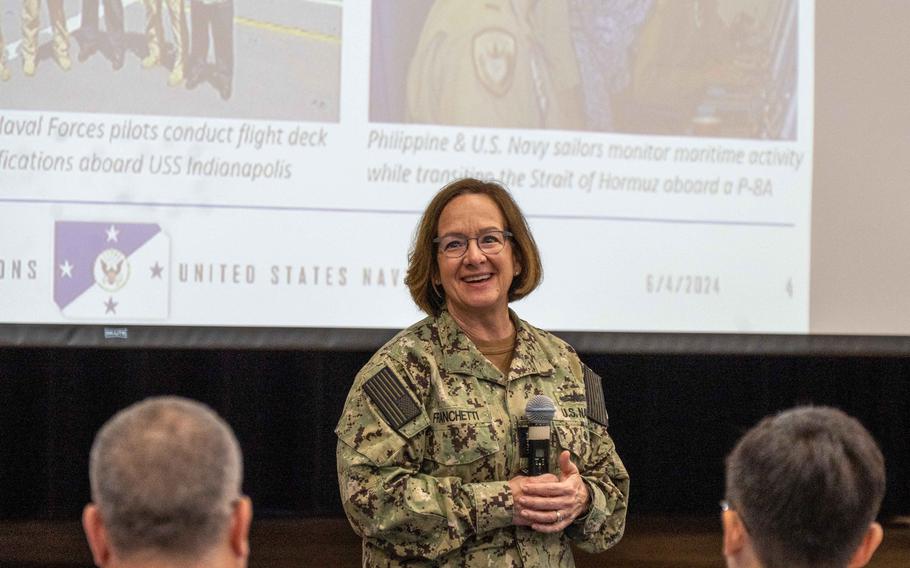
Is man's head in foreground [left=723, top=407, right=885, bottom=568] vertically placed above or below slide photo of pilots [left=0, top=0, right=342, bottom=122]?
below

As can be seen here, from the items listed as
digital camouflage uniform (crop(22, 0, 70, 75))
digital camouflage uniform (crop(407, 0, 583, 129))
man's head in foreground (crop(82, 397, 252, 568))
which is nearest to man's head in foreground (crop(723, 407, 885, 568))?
man's head in foreground (crop(82, 397, 252, 568))

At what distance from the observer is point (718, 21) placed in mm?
3861

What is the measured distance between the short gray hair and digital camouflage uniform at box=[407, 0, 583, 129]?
8.25 feet

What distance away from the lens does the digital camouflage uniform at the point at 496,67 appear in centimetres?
369

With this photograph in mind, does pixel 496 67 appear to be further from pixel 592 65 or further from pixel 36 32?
pixel 36 32

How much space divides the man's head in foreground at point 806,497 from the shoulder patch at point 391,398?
965 millimetres

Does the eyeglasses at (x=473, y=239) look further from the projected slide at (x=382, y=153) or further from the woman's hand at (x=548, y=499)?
the projected slide at (x=382, y=153)

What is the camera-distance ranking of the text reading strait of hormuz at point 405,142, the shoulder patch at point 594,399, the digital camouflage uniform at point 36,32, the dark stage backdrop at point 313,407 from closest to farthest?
the shoulder patch at point 594,399
the digital camouflage uniform at point 36,32
the text reading strait of hormuz at point 405,142
the dark stage backdrop at point 313,407

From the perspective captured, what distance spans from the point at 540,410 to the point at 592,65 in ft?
6.07

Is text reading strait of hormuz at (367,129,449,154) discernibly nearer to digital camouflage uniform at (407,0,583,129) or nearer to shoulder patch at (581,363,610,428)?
digital camouflage uniform at (407,0,583,129)

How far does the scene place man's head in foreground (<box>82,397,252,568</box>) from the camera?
1236 mm

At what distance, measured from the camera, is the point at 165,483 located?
1239 millimetres

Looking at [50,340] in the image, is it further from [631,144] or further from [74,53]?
[631,144]

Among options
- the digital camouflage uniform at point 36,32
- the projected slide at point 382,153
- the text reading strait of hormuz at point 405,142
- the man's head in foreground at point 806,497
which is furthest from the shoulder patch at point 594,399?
the digital camouflage uniform at point 36,32
